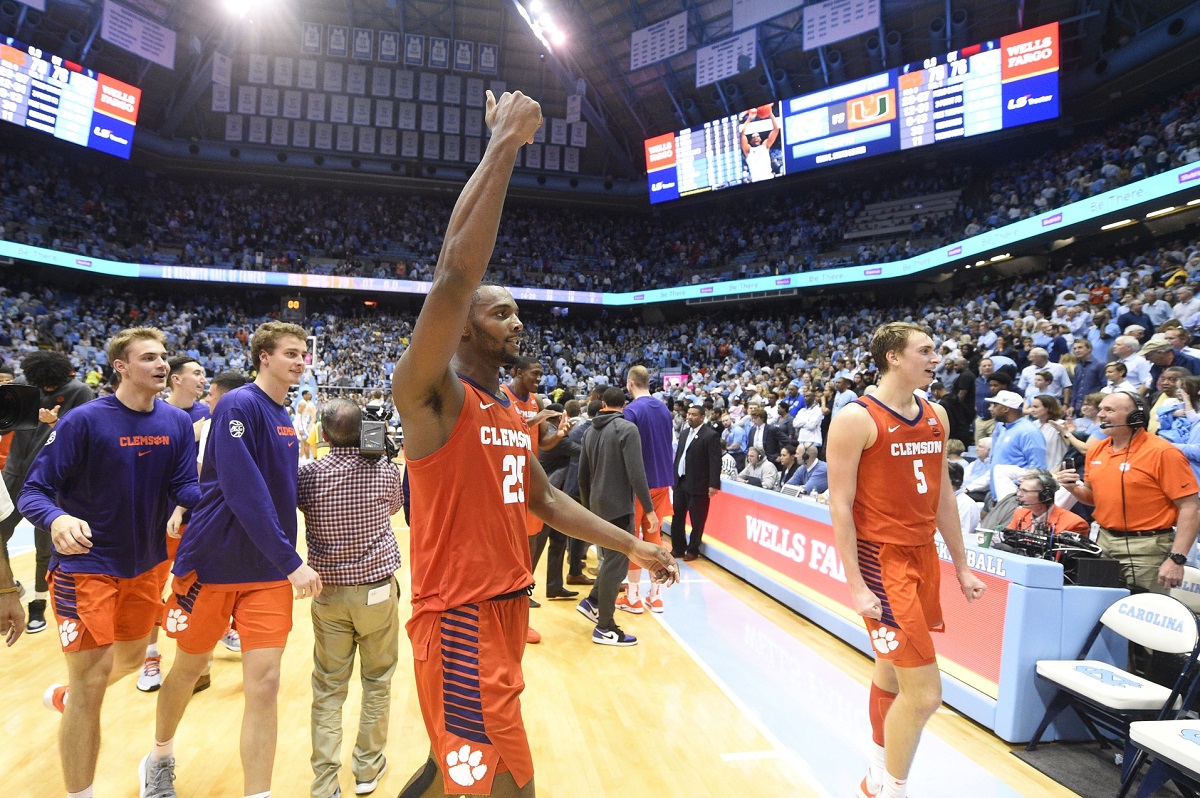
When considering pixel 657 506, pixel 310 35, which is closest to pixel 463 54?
pixel 310 35

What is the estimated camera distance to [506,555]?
1.77 meters

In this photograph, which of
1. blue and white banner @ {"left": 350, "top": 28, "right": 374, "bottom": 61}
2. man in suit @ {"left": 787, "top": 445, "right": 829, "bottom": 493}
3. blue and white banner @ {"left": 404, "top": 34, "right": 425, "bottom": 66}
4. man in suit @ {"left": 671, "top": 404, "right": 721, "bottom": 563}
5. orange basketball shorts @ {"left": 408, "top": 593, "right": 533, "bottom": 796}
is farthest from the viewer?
blue and white banner @ {"left": 404, "top": 34, "right": 425, "bottom": 66}

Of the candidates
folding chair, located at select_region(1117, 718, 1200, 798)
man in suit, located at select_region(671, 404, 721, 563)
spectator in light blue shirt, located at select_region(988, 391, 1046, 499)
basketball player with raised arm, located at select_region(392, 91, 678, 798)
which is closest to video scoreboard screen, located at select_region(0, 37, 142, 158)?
man in suit, located at select_region(671, 404, 721, 563)

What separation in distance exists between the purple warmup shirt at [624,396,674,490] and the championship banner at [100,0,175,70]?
78.9 feet

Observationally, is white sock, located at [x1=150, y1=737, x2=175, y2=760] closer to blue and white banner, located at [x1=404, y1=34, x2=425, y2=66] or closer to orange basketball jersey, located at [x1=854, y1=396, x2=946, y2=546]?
orange basketball jersey, located at [x1=854, y1=396, x2=946, y2=546]

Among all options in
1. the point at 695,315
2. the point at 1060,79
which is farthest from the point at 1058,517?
the point at 695,315

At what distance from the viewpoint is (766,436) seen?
9.55 meters

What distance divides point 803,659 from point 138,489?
4.24 meters

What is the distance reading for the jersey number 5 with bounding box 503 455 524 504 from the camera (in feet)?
5.91

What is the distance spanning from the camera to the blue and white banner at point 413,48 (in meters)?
25.7

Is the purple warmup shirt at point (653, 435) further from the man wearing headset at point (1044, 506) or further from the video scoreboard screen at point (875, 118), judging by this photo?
the video scoreboard screen at point (875, 118)

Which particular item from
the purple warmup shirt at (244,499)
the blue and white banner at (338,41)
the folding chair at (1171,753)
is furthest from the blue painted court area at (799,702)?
the blue and white banner at (338,41)

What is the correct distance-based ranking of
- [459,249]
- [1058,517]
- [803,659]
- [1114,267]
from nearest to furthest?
[459,249]
[1058,517]
[803,659]
[1114,267]

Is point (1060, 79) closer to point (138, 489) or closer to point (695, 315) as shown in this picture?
point (695, 315)
